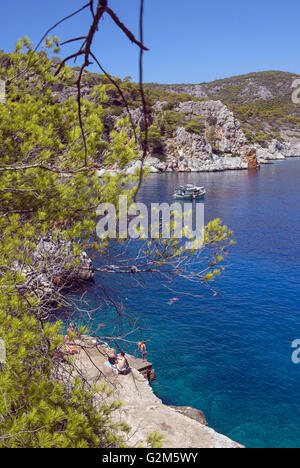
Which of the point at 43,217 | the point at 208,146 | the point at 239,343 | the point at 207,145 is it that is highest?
the point at 207,145

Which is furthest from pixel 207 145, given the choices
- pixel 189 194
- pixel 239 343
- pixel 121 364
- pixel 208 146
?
pixel 121 364

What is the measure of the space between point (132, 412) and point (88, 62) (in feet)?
42.3

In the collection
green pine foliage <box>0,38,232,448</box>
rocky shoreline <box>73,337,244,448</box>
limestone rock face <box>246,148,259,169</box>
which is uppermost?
limestone rock face <box>246,148,259,169</box>

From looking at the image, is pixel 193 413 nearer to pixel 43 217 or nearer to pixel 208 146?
pixel 43 217

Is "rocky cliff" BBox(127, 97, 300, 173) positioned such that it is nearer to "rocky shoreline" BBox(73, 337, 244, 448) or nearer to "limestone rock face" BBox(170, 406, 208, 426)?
"rocky shoreline" BBox(73, 337, 244, 448)

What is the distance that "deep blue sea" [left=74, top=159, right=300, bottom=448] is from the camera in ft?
47.6

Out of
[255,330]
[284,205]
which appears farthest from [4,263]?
[284,205]

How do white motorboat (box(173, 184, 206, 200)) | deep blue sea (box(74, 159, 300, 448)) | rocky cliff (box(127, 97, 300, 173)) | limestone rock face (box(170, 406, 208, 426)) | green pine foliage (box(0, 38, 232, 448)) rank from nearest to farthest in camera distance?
1. green pine foliage (box(0, 38, 232, 448))
2. limestone rock face (box(170, 406, 208, 426))
3. deep blue sea (box(74, 159, 300, 448))
4. white motorboat (box(173, 184, 206, 200))
5. rocky cliff (box(127, 97, 300, 173))

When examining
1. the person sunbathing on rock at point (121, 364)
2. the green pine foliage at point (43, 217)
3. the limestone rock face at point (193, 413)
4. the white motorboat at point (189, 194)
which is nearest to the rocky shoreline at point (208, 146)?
the white motorboat at point (189, 194)

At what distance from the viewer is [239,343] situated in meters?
19.5

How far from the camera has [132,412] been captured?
40.4 feet

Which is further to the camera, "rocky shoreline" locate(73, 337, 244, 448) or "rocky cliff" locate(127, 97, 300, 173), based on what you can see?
"rocky cliff" locate(127, 97, 300, 173)

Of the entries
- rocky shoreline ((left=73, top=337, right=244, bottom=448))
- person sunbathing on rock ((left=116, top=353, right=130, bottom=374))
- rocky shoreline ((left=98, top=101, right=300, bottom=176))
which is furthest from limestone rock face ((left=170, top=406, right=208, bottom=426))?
rocky shoreline ((left=98, top=101, right=300, bottom=176))
